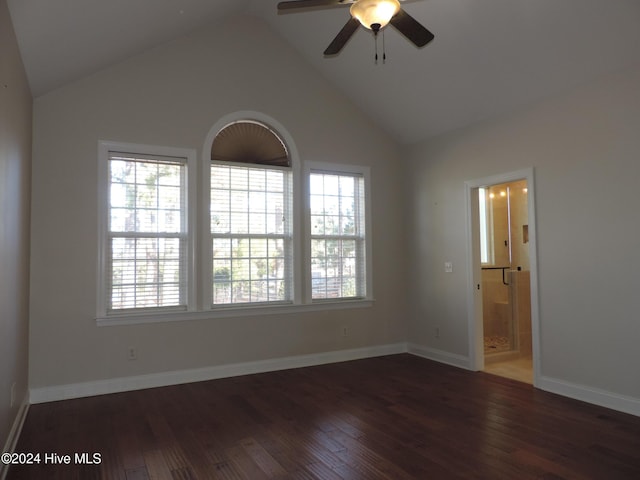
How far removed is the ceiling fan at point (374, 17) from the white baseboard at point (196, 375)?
327 cm

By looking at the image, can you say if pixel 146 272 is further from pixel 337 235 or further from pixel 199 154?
pixel 337 235

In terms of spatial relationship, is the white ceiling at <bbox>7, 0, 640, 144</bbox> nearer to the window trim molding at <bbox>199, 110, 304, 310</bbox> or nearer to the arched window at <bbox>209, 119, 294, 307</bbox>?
the window trim molding at <bbox>199, 110, 304, 310</bbox>

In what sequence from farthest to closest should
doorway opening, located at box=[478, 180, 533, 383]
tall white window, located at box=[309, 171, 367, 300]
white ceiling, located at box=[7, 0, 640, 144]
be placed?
doorway opening, located at box=[478, 180, 533, 383]
tall white window, located at box=[309, 171, 367, 300]
white ceiling, located at box=[7, 0, 640, 144]

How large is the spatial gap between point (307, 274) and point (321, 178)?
1.17 meters

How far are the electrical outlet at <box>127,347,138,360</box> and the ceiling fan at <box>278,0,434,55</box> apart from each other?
3.19 m

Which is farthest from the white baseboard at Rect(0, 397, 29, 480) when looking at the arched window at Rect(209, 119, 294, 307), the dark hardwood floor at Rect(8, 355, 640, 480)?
the arched window at Rect(209, 119, 294, 307)

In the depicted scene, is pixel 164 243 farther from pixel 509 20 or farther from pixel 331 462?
pixel 509 20

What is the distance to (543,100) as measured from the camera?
415 cm

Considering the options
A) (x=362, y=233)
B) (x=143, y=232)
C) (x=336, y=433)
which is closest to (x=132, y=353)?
(x=143, y=232)

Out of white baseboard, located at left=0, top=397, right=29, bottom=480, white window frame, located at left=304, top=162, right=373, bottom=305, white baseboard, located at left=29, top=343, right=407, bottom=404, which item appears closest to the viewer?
white baseboard, located at left=0, top=397, right=29, bottom=480

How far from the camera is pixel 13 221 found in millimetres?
2941

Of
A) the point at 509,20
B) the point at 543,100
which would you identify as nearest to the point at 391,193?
the point at 543,100

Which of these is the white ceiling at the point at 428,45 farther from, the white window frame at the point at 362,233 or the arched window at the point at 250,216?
the arched window at the point at 250,216

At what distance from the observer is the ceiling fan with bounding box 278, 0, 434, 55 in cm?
240
